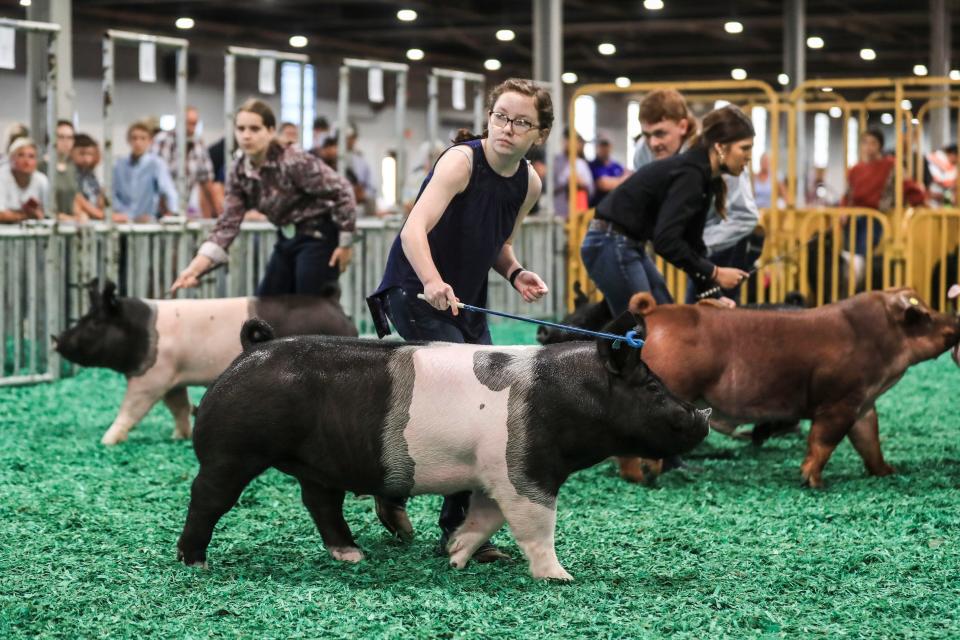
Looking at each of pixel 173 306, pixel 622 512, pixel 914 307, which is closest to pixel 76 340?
pixel 173 306

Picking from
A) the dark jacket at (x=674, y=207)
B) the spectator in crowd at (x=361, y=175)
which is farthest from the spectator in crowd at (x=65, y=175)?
the spectator in crowd at (x=361, y=175)

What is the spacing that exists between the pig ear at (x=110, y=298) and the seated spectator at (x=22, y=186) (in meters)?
2.37

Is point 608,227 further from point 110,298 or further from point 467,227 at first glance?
point 110,298

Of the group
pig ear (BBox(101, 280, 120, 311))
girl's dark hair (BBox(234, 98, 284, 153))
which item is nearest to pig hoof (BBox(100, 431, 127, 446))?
pig ear (BBox(101, 280, 120, 311))

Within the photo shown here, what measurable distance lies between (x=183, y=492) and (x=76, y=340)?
1.57 m

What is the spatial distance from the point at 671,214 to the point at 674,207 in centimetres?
3

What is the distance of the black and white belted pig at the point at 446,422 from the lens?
3951 millimetres

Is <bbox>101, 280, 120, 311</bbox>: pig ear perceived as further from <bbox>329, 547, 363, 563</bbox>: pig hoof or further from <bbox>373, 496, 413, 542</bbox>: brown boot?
<bbox>329, 547, 363, 563</bbox>: pig hoof

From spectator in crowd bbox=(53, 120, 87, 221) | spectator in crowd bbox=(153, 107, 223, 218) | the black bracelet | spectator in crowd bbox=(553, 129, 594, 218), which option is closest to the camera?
the black bracelet

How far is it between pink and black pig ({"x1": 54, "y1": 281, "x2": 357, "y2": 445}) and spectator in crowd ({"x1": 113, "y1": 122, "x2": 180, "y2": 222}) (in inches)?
161

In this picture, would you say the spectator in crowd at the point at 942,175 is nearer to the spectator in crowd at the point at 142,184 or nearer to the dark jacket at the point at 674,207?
the spectator in crowd at the point at 142,184

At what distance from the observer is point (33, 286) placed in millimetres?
8891

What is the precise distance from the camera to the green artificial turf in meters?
3.65

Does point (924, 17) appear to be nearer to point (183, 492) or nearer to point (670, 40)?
point (670, 40)
